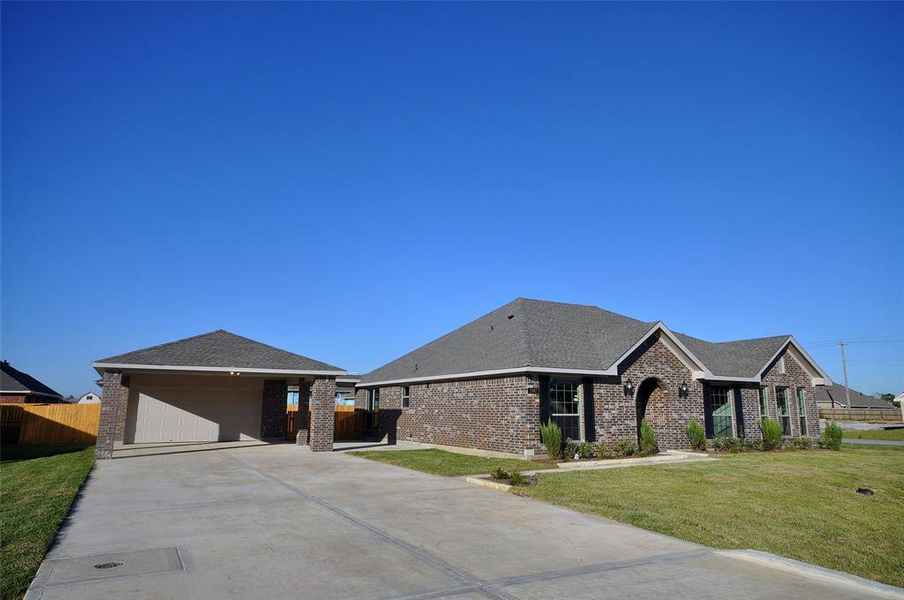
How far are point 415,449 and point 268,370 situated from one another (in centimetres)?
606

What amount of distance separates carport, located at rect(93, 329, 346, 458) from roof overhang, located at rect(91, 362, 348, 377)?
0.03 metres

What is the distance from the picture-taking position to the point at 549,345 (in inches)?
791

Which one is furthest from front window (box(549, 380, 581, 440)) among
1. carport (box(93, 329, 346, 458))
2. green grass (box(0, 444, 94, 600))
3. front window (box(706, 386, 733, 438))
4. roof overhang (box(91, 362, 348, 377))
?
green grass (box(0, 444, 94, 600))

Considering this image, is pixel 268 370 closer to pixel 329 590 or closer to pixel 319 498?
pixel 319 498

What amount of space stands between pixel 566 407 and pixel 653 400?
4.48m

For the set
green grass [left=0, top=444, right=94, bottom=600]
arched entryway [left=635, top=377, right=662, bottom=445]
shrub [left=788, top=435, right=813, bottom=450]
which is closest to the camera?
green grass [left=0, top=444, right=94, bottom=600]

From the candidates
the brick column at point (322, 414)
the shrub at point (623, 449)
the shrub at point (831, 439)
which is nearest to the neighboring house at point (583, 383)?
the shrub at point (623, 449)

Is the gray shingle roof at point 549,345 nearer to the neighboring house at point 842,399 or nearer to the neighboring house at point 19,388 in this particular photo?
the neighboring house at point 19,388

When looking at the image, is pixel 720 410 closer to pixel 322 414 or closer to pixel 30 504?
pixel 322 414

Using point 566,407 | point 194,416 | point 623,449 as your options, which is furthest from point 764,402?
point 194,416

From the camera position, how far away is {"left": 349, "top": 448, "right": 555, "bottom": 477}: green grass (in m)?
15.3

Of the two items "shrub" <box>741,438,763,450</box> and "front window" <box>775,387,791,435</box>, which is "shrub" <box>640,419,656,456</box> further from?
"front window" <box>775,387,791,435</box>

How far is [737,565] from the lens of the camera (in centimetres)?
667

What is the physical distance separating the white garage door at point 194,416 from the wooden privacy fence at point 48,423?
2427 mm
